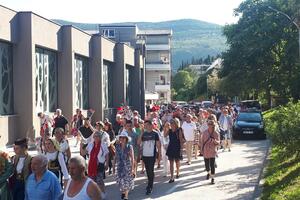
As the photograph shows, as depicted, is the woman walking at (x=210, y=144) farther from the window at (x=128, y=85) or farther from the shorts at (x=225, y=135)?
the window at (x=128, y=85)

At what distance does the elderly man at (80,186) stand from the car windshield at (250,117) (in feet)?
84.3

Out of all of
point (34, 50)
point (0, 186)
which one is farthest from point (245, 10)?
point (0, 186)

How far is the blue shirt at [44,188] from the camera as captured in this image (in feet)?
20.9

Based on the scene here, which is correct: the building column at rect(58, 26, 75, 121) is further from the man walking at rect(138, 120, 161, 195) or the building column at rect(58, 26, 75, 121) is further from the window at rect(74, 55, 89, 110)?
the man walking at rect(138, 120, 161, 195)

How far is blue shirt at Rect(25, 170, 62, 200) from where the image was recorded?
20.9 ft

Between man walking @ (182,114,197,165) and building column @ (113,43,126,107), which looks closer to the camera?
man walking @ (182,114,197,165)

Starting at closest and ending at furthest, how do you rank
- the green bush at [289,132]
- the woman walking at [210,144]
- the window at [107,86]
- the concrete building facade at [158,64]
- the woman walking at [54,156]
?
the woman walking at [54,156] < the green bush at [289,132] < the woman walking at [210,144] < the window at [107,86] < the concrete building facade at [158,64]

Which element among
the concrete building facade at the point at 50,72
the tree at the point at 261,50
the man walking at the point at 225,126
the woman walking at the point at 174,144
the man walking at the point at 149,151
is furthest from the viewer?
the tree at the point at 261,50

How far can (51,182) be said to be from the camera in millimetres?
6453

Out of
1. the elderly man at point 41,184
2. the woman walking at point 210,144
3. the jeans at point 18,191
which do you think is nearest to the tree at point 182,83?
the woman walking at point 210,144

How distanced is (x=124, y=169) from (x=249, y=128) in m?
18.8

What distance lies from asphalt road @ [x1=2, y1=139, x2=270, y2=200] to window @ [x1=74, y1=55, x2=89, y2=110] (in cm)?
1396

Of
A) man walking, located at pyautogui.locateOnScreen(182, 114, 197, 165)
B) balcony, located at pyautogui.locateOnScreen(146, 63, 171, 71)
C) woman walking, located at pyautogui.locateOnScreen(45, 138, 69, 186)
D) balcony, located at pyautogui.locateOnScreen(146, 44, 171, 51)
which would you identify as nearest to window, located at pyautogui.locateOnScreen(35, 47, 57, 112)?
man walking, located at pyautogui.locateOnScreen(182, 114, 197, 165)

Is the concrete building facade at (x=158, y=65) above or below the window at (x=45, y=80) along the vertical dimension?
above
